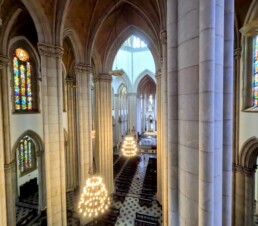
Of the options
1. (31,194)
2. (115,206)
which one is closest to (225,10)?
(115,206)

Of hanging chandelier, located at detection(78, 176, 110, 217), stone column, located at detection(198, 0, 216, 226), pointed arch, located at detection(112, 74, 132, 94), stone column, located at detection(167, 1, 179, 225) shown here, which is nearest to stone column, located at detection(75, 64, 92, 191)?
hanging chandelier, located at detection(78, 176, 110, 217)

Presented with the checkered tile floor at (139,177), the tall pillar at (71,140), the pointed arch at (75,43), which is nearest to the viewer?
the pointed arch at (75,43)

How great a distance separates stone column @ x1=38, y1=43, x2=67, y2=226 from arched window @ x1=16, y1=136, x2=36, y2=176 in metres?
7.26

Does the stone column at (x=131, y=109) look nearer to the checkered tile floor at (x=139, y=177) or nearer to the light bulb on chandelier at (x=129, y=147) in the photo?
the checkered tile floor at (x=139, y=177)

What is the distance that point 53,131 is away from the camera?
6.79m

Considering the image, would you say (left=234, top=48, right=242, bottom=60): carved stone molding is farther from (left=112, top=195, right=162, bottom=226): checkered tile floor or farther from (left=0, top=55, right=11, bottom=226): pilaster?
(left=0, top=55, right=11, bottom=226): pilaster

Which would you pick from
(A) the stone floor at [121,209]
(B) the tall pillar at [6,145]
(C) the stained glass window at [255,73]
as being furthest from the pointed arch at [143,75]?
(B) the tall pillar at [6,145]

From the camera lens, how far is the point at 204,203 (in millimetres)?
2176

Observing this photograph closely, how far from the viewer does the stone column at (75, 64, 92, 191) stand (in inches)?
353

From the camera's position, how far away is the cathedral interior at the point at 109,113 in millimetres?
2225

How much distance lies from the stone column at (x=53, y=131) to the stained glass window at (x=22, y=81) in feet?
13.5

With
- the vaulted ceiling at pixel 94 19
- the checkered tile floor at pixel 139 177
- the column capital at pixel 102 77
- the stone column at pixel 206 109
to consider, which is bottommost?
the checkered tile floor at pixel 139 177

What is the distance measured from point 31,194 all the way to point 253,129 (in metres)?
14.9

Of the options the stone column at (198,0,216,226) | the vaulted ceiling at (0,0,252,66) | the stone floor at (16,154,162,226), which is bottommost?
the stone floor at (16,154,162,226)
